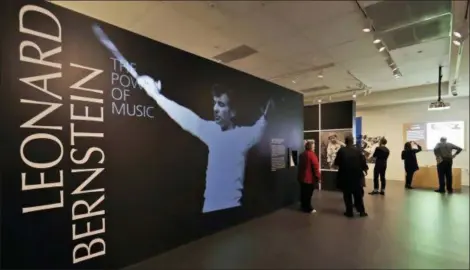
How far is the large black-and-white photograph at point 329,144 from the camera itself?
5.41 metres

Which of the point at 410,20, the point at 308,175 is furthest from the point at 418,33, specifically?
the point at 308,175

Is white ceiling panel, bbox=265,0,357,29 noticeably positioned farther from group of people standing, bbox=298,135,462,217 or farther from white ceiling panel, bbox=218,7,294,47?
→ group of people standing, bbox=298,135,462,217

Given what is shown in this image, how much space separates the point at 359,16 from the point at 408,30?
2.09ft

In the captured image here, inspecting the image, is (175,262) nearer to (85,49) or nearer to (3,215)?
(3,215)

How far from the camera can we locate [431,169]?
4.08ft

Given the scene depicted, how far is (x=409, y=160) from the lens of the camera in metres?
1.38

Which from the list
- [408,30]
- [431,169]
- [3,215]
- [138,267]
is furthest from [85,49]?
[408,30]

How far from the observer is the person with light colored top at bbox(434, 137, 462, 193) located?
113cm

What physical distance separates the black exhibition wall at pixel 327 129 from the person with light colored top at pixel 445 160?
13.6 ft

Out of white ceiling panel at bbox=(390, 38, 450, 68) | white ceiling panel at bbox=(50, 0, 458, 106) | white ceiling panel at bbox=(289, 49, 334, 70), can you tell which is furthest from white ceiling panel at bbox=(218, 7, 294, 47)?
white ceiling panel at bbox=(390, 38, 450, 68)

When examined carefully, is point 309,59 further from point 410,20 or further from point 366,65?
point 410,20

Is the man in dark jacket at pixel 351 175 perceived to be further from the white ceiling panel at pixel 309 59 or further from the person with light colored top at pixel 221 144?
the white ceiling panel at pixel 309 59

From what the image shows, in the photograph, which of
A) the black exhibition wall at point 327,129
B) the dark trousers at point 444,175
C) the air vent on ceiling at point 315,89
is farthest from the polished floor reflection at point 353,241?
the air vent on ceiling at point 315,89

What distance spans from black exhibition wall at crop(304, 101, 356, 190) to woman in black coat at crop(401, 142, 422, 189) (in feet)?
12.9
